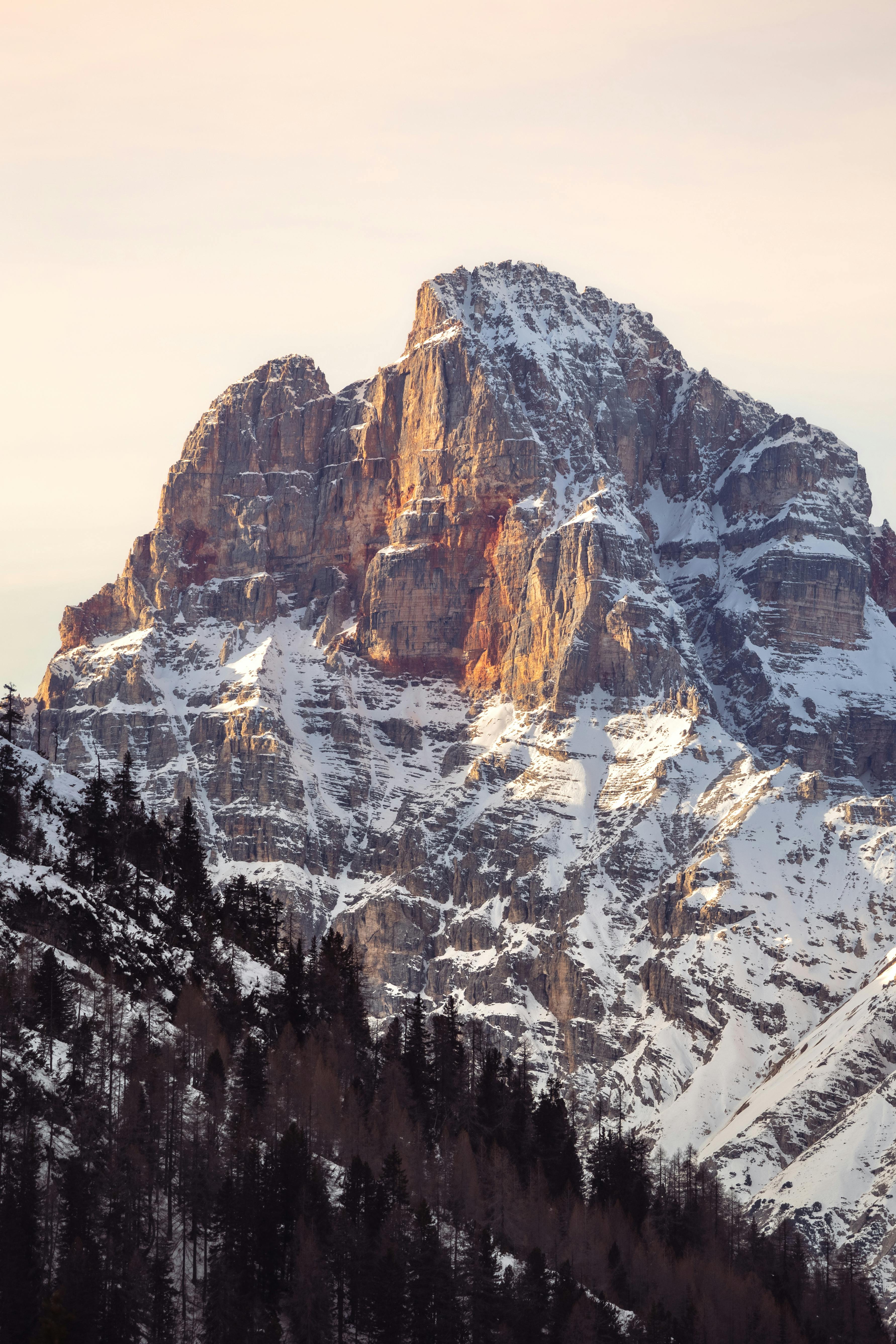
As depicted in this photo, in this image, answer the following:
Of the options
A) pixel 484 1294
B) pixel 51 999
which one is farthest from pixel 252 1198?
pixel 51 999

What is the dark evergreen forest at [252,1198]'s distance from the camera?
139m

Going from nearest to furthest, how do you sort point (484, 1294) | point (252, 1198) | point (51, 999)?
point (252, 1198), point (484, 1294), point (51, 999)

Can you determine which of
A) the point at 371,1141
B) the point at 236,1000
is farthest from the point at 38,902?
the point at 371,1141

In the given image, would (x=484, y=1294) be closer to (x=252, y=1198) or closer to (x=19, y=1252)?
(x=252, y=1198)

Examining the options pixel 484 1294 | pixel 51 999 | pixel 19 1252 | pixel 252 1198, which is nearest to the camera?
pixel 19 1252

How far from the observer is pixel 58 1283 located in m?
132

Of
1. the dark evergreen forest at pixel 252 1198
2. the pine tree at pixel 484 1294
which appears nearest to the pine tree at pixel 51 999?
the dark evergreen forest at pixel 252 1198

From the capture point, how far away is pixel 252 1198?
14938 cm

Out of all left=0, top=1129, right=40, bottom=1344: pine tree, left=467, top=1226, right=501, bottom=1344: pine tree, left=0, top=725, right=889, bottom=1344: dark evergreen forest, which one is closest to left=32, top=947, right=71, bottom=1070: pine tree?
left=0, top=725, right=889, bottom=1344: dark evergreen forest

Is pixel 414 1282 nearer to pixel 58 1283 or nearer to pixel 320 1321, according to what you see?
pixel 320 1321

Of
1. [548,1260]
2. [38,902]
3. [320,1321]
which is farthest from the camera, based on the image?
[38,902]

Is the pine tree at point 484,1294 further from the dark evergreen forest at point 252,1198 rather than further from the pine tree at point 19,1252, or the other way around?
the pine tree at point 19,1252

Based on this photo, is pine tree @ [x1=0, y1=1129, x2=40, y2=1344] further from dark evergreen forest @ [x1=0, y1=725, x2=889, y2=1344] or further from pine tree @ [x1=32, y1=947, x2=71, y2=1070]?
pine tree @ [x1=32, y1=947, x2=71, y2=1070]

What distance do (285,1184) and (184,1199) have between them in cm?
829
